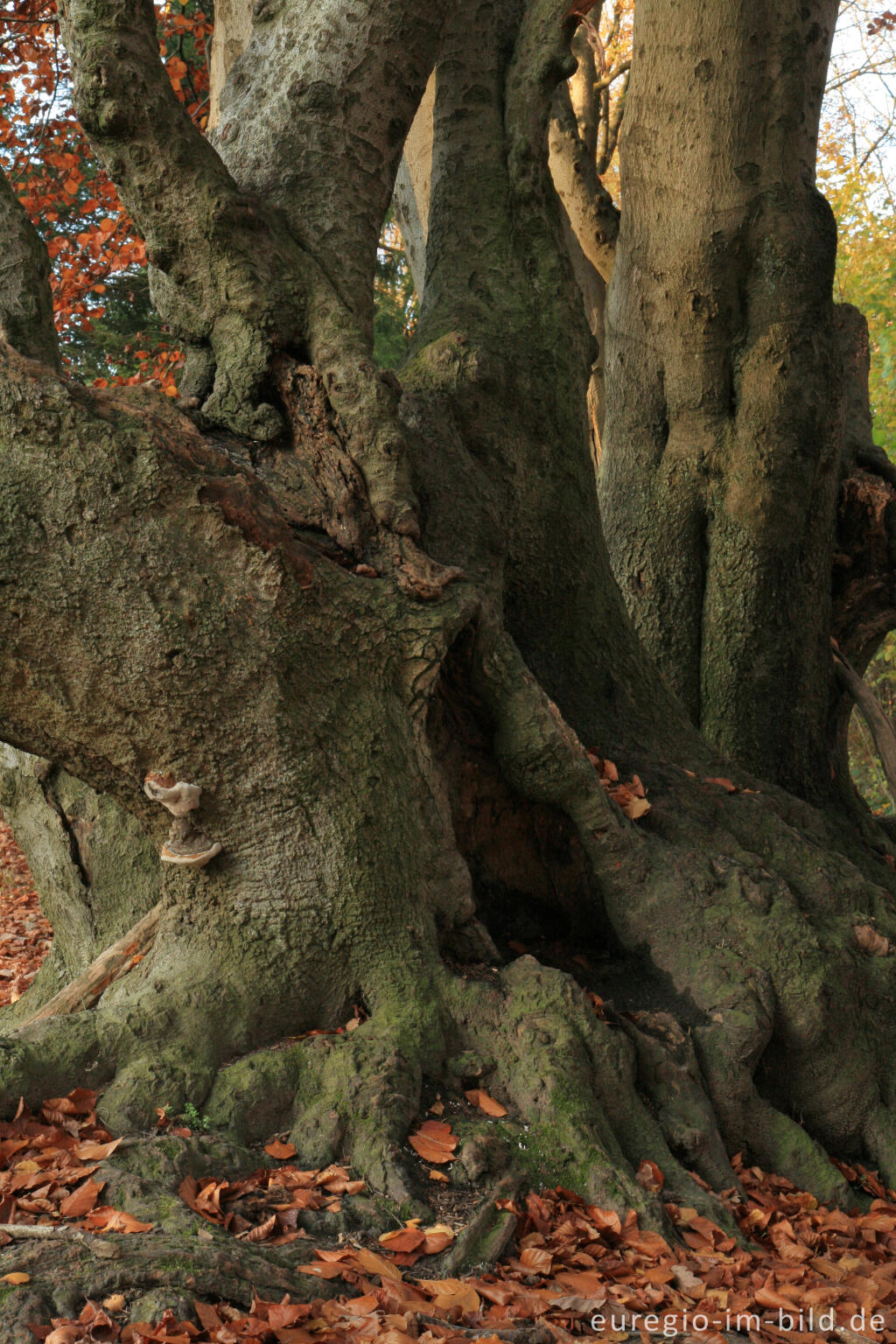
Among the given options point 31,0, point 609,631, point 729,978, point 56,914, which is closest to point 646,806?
point 729,978

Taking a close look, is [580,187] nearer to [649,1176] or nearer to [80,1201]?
[649,1176]

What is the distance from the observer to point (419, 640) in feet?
11.9

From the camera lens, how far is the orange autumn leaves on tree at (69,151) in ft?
33.1

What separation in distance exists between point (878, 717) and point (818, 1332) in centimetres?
433

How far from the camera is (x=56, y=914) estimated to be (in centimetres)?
471

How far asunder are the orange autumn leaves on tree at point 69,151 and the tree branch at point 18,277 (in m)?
6.13

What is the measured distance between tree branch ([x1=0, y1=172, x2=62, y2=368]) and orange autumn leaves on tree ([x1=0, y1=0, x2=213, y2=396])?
6.13 metres

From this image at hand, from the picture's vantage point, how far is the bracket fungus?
3359 millimetres

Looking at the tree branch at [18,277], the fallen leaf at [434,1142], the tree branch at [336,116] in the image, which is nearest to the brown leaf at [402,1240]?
the fallen leaf at [434,1142]

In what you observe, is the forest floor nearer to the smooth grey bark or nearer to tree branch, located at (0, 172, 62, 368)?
the smooth grey bark

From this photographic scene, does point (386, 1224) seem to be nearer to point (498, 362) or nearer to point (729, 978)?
point (729, 978)

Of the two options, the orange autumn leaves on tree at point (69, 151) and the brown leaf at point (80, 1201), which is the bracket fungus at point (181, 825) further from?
the orange autumn leaves on tree at point (69, 151)

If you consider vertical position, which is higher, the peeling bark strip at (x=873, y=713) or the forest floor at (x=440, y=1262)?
the peeling bark strip at (x=873, y=713)

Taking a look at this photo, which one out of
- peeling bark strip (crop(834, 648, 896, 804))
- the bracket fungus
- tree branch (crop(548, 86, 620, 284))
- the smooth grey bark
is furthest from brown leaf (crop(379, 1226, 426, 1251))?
tree branch (crop(548, 86, 620, 284))
